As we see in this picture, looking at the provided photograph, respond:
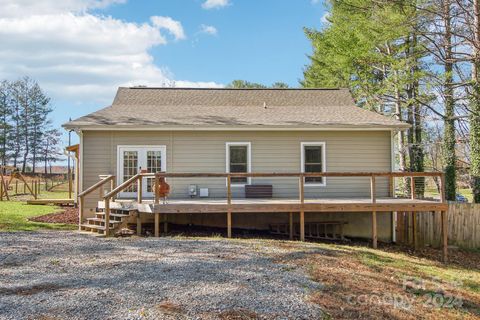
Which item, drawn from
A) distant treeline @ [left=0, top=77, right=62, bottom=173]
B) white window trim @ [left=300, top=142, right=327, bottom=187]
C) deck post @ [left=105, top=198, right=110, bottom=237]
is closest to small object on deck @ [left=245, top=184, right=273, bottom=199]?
white window trim @ [left=300, top=142, right=327, bottom=187]

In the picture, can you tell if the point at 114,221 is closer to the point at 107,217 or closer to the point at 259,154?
the point at 107,217

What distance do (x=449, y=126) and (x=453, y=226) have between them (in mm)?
6393

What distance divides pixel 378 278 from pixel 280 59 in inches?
1309

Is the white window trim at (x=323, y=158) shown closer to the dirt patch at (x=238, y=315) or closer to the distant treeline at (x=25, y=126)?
the dirt patch at (x=238, y=315)

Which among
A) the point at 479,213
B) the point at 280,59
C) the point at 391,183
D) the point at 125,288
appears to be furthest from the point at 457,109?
the point at 280,59

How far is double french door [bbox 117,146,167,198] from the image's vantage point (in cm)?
1301

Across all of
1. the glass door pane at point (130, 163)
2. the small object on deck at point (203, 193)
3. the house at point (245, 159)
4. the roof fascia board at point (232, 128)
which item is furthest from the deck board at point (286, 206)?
the roof fascia board at point (232, 128)

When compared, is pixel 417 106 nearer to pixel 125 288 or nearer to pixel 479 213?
pixel 479 213

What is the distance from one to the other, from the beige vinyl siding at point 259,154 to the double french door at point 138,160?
0.49ft

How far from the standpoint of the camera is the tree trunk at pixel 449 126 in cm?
1767

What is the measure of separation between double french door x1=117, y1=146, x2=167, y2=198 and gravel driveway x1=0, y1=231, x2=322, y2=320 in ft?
13.6

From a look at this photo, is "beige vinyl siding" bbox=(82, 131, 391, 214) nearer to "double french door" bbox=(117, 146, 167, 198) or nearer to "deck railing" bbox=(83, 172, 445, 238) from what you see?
"double french door" bbox=(117, 146, 167, 198)

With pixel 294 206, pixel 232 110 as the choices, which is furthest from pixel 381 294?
pixel 232 110

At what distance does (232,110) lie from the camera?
49.6 feet
